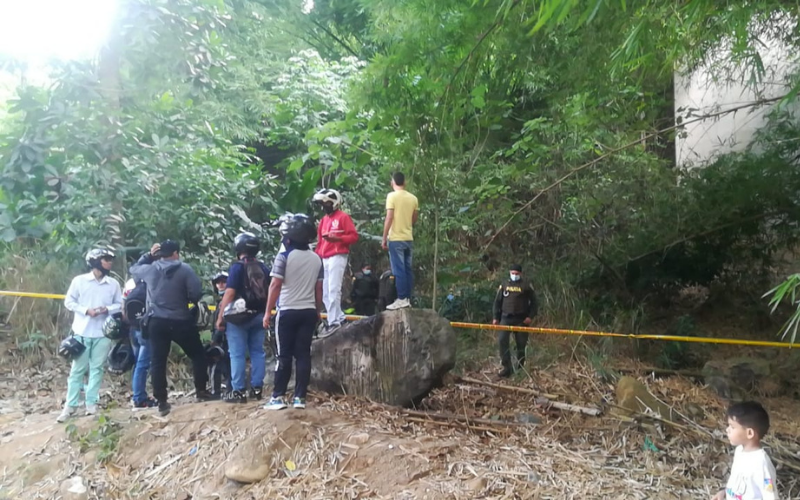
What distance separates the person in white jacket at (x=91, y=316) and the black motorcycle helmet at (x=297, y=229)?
2099 millimetres

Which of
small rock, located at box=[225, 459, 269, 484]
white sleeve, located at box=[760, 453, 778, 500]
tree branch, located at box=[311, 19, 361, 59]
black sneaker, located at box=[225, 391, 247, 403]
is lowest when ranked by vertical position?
small rock, located at box=[225, 459, 269, 484]

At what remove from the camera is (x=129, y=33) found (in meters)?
7.53

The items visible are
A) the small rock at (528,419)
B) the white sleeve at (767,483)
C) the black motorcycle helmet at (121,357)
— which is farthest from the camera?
the black motorcycle helmet at (121,357)

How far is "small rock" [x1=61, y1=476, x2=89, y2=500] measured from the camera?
16.9 feet

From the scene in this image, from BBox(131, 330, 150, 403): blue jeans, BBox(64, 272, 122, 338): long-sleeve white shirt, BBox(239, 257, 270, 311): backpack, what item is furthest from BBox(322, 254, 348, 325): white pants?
BBox(64, 272, 122, 338): long-sleeve white shirt

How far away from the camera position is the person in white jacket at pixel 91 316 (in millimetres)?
6359

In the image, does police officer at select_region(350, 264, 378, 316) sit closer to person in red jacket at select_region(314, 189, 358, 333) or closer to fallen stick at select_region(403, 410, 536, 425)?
person in red jacket at select_region(314, 189, 358, 333)

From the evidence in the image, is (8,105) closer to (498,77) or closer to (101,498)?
(101,498)

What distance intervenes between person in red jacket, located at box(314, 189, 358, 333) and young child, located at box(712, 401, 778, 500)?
4.02 metres

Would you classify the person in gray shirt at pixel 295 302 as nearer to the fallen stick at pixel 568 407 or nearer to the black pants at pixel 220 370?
the black pants at pixel 220 370

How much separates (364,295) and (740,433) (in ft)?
20.1

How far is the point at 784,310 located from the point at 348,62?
8.94m

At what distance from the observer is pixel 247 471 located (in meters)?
4.89

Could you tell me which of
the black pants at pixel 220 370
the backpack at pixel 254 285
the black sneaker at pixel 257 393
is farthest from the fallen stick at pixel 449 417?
the black pants at pixel 220 370
